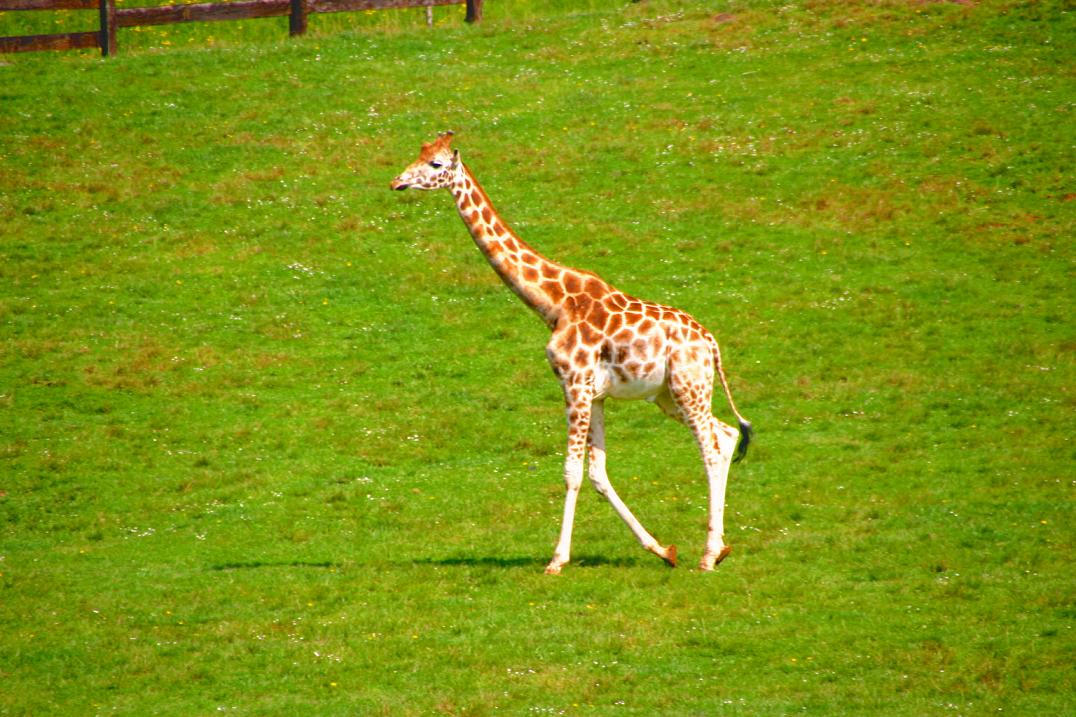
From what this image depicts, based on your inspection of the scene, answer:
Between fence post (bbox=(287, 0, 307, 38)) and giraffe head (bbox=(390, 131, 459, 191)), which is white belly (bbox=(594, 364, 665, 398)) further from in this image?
fence post (bbox=(287, 0, 307, 38))

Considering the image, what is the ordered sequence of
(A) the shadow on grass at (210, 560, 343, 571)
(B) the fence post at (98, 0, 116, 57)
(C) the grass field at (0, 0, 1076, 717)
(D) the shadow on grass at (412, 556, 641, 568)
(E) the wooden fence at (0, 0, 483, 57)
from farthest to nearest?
1. (B) the fence post at (98, 0, 116, 57)
2. (E) the wooden fence at (0, 0, 483, 57)
3. (A) the shadow on grass at (210, 560, 343, 571)
4. (D) the shadow on grass at (412, 556, 641, 568)
5. (C) the grass field at (0, 0, 1076, 717)

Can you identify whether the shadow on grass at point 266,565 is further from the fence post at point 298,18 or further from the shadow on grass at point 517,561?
the fence post at point 298,18

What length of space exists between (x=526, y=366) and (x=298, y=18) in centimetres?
1969

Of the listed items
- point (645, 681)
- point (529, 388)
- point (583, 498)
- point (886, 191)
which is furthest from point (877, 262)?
point (645, 681)

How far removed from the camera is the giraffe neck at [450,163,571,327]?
692 inches

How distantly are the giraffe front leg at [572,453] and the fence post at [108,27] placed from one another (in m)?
27.7

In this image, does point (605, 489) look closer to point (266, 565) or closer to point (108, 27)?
point (266, 565)

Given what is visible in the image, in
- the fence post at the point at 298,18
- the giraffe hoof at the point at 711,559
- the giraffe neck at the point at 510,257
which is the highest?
the fence post at the point at 298,18

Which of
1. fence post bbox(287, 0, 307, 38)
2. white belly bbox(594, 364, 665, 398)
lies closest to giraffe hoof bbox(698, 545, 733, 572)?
white belly bbox(594, 364, 665, 398)

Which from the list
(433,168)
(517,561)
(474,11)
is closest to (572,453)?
(517,561)

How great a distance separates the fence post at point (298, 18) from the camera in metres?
40.3

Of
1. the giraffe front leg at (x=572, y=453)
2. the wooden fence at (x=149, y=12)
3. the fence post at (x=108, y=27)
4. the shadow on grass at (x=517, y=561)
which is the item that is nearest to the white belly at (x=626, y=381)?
the giraffe front leg at (x=572, y=453)

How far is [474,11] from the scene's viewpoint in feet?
138

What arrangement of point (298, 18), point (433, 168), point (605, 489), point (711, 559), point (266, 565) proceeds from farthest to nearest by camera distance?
1. point (298, 18)
2. point (266, 565)
3. point (433, 168)
4. point (605, 489)
5. point (711, 559)
